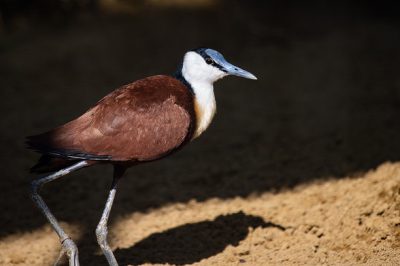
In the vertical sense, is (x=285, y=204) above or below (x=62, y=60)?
below

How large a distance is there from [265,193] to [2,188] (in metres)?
2.74

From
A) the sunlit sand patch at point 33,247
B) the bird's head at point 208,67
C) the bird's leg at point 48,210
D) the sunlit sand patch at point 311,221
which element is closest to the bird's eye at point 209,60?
the bird's head at point 208,67

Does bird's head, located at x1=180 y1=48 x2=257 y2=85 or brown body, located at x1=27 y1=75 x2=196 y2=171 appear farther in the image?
bird's head, located at x1=180 y1=48 x2=257 y2=85

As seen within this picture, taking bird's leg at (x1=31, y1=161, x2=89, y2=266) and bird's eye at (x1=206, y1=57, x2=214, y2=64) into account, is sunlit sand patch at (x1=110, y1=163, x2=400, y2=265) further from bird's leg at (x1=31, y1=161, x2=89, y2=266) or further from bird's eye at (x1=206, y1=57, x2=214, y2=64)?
bird's eye at (x1=206, y1=57, x2=214, y2=64)

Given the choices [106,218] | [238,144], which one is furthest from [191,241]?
[238,144]

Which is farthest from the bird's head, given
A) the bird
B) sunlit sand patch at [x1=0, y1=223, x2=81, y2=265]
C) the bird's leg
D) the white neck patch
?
sunlit sand patch at [x1=0, y1=223, x2=81, y2=265]

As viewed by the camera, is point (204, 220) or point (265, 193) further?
point (265, 193)

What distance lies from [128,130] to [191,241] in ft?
4.78

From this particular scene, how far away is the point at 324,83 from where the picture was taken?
9.40 m

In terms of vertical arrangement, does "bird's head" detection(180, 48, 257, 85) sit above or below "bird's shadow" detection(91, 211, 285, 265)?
above

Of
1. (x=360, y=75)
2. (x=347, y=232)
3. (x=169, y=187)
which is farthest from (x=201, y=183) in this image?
(x=360, y=75)

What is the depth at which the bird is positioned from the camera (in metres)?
4.59

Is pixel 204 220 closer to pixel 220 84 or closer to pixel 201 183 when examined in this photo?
pixel 201 183

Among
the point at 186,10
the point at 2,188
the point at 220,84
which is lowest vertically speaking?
the point at 2,188
